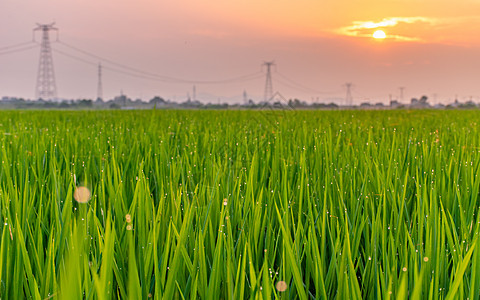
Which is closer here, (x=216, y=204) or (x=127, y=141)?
(x=216, y=204)

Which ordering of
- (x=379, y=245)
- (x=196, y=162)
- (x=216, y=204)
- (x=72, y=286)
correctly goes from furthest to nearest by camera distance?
(x=196, y=162) < (x=216, y=204) < (x=379, y=245) < (x=72, y=286)

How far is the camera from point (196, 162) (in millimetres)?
2457

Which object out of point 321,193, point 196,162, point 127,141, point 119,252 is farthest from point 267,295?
point 127,141

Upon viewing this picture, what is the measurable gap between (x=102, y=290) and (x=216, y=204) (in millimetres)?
786

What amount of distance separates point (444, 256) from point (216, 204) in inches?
30.7

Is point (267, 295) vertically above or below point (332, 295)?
above

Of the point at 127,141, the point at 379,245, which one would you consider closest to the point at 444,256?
the point at 379,245

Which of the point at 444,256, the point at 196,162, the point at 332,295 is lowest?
the point at 332,295

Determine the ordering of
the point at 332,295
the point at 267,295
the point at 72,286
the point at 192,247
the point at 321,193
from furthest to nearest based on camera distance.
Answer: the point at 321,193, the point at 192,247, the point at 332,295, the point at 267,295, the point at 72,286

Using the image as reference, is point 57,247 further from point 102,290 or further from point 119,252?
Answer: point 102,290

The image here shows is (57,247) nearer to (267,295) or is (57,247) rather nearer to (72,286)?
(72,286)

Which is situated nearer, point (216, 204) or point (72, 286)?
point (72, 286)

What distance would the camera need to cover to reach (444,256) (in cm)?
121

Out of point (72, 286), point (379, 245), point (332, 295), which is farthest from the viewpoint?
point (379, 245)
